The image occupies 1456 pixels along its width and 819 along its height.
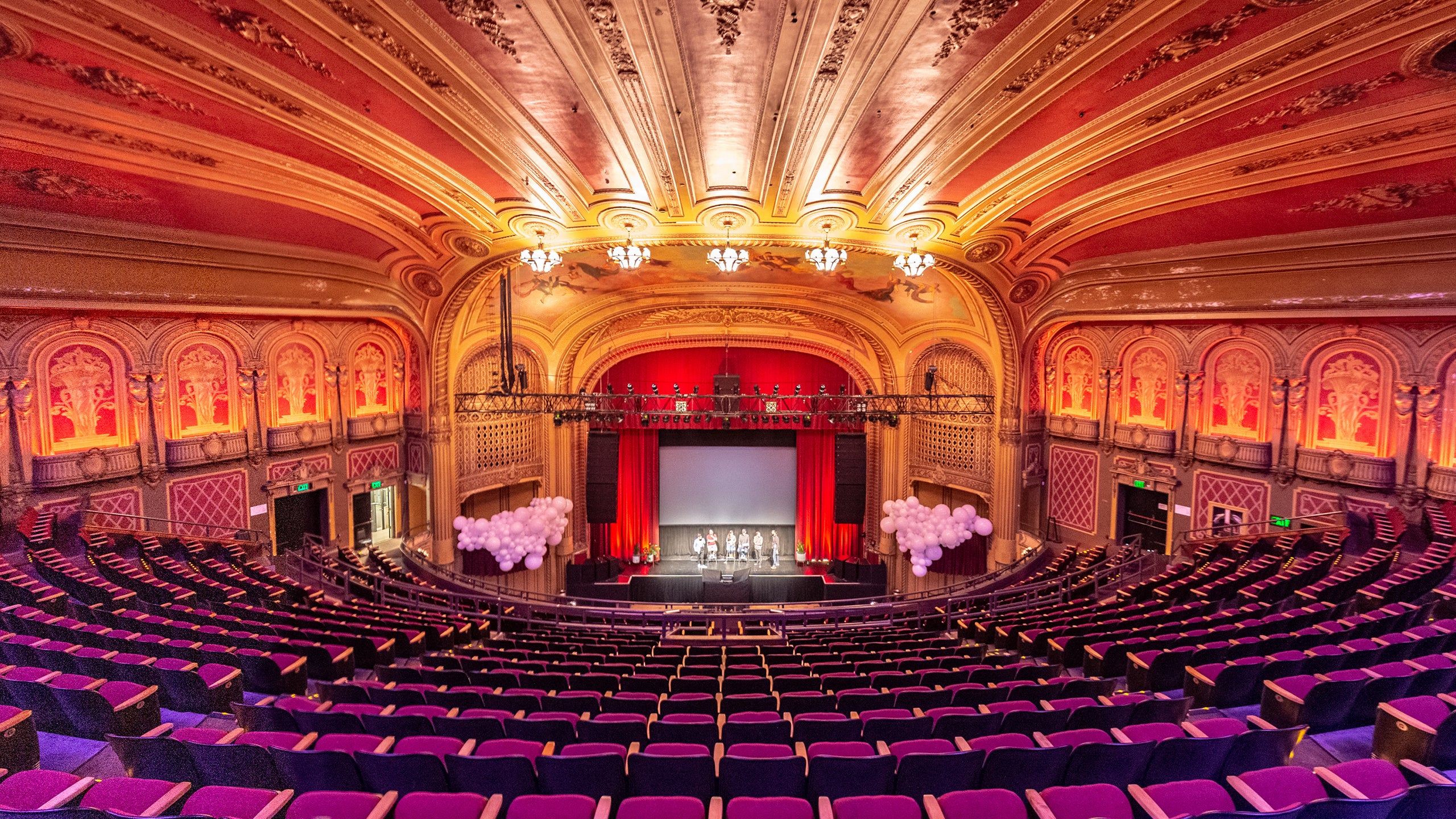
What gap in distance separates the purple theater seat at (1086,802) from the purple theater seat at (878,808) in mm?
648

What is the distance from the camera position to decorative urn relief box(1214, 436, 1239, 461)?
13.3 m

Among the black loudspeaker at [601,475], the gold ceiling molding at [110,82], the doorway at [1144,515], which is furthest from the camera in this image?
the black loudspeaker at [601,475]

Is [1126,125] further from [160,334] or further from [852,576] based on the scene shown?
[160,334]

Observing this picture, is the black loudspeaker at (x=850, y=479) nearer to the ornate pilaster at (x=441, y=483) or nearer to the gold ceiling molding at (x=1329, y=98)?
the ornate pilaster at (x=441, y=483)

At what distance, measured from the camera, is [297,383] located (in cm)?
1454

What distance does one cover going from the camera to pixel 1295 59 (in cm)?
546

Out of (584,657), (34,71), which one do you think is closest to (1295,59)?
(584,657)

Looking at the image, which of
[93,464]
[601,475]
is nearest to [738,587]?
[601,475]

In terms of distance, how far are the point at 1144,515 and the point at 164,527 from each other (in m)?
21.5

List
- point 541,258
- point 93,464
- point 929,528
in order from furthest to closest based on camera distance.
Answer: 1. point 929,528
2. point 93,464
3. point 541,258

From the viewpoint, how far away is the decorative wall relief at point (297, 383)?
14.2m

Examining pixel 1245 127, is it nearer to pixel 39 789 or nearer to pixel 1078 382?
pixel 1078 382

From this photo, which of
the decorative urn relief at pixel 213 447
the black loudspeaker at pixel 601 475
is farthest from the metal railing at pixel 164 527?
the black loudspeaker at pixel 601 475

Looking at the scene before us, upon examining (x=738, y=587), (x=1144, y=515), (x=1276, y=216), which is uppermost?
(x=1276, y=216)
